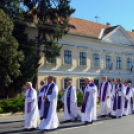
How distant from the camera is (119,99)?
43.8 feet

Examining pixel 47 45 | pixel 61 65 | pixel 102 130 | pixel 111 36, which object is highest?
pixel 111 36

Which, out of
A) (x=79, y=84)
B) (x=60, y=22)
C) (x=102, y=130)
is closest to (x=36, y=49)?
(x=60, y=22)

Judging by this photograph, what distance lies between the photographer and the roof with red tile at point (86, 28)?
100 ft

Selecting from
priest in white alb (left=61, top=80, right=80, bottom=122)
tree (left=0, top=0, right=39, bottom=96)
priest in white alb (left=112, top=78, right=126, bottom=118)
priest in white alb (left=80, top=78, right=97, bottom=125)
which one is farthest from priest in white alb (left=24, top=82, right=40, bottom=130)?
tree (left=0, top=0, right=39, bottom=96)

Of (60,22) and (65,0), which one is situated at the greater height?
(65,0)

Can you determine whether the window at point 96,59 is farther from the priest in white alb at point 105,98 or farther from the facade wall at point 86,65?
the priest in white alb at point 105,98

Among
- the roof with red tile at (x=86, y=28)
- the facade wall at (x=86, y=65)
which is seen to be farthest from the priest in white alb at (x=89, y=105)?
the roof with red tile at (x=86, y=28)

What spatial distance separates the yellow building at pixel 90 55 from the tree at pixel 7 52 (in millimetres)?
6583

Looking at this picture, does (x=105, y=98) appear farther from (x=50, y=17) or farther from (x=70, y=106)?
(x=50, y=17)

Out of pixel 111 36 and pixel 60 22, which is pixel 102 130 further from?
pixel 111 36

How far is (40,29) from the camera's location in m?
23.4

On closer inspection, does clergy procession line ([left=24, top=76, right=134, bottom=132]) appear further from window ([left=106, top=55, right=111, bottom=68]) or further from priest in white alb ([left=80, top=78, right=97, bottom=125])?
window ([left=106, top=55, right=111, bottom=68])

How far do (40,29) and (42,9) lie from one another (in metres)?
1.87

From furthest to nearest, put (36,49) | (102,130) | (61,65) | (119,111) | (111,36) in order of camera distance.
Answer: (111,36)
(61,65)
(36,49)
(119,111)
(102,130)
